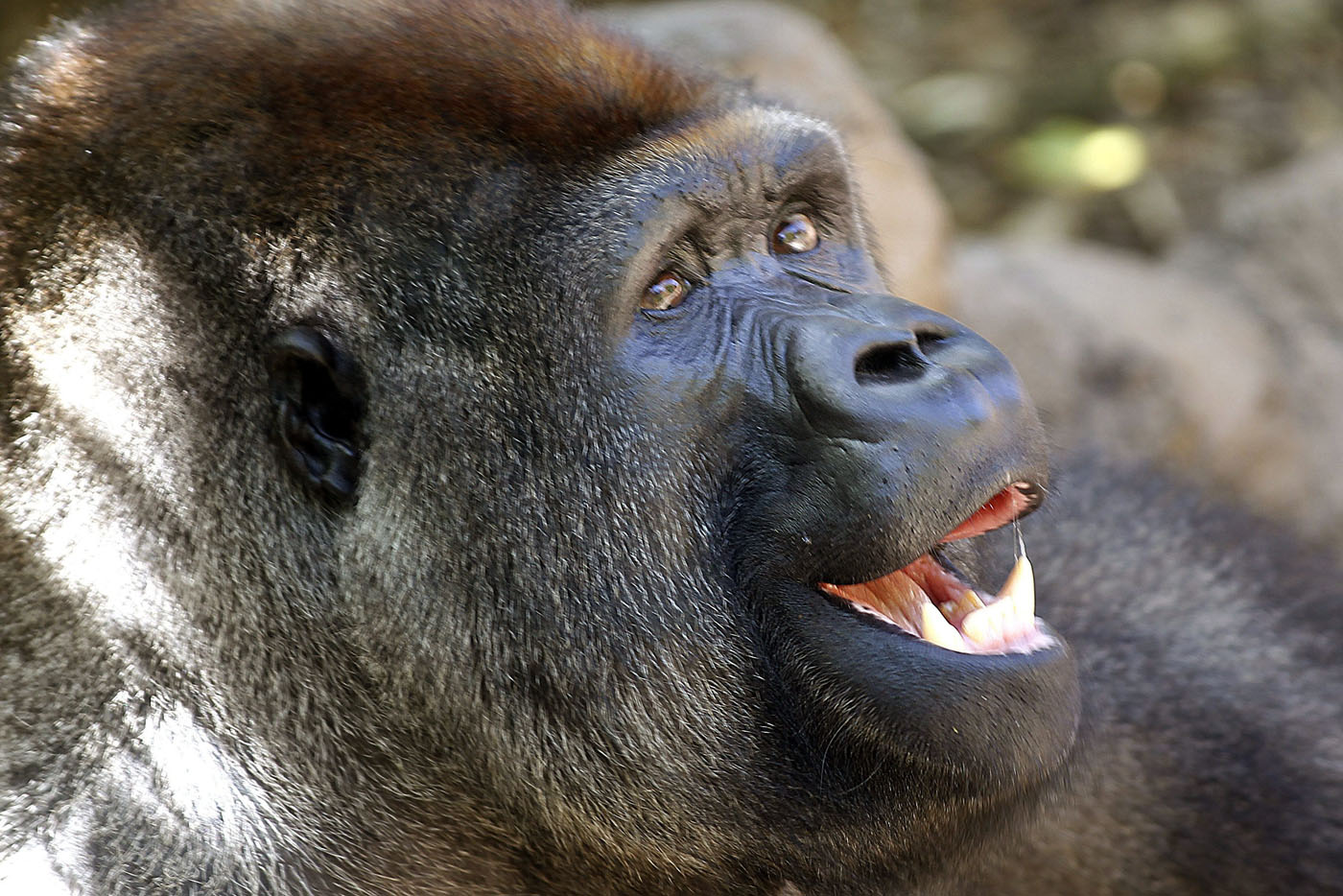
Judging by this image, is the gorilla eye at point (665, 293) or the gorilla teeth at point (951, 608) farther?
the gorilla eye at point (665, 293)

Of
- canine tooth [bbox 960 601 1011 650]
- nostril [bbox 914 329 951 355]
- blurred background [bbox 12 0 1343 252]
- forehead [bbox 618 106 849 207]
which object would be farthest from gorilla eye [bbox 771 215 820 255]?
blurred background [bbox 12 0 1343 252]

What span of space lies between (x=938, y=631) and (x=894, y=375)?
44cm

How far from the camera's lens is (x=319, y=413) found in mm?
2633

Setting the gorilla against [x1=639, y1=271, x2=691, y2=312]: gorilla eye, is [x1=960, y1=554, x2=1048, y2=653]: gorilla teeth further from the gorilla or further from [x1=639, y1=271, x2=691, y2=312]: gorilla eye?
[x1=639, y1=271, x2=691, y2=312]: gorilla eye

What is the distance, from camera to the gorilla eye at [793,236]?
2.93 m

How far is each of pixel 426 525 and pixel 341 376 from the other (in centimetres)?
30

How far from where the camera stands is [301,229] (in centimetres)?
261

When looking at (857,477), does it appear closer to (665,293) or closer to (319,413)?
(665,293)

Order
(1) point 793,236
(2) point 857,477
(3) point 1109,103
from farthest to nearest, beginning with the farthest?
1. (3) point 1109,103
2. (1) point 793,236
3. (2) point 857,477

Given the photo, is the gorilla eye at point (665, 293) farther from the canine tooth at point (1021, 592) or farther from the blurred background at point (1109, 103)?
the blurred background at point (1109, 103)

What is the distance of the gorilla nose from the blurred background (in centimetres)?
541

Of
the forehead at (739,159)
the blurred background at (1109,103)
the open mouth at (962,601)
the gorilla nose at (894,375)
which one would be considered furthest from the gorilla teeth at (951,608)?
the blurred background at (1109,103)

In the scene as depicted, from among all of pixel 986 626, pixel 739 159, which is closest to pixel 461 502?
pixel 739 159

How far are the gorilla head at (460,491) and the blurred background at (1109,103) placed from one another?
5.56 m
